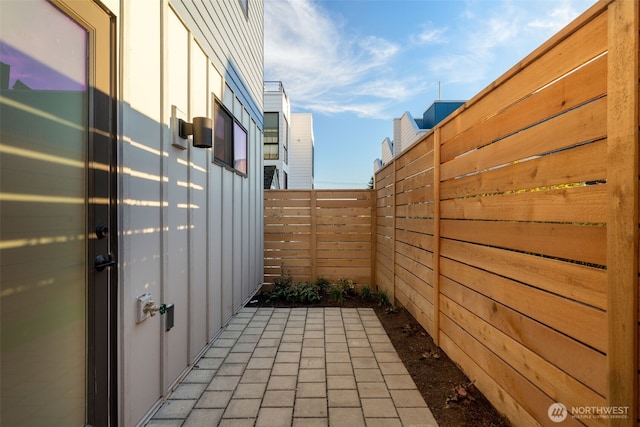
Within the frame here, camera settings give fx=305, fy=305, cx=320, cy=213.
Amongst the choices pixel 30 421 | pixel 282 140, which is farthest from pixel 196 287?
pixel 282 140

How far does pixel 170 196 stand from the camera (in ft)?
7.48

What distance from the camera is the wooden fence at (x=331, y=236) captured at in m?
5.26

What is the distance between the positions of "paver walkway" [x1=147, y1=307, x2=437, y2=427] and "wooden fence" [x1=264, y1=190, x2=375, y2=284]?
66.1 inches

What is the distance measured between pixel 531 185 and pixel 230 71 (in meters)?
3.39

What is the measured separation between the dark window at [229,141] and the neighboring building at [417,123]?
5044 mm

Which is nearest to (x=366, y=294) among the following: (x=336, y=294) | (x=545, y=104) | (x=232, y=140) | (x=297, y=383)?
(x=336, y=294)

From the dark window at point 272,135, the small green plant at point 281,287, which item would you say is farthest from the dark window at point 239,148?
the dark window at point 272,135

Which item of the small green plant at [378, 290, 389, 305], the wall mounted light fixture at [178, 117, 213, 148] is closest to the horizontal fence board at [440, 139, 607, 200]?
the wall mounted light fixture at [178, 117, 213, 148]

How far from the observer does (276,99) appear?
11898mm

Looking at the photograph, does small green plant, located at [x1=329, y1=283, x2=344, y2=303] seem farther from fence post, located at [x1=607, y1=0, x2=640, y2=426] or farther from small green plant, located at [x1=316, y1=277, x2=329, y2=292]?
fence post, located at [x1=607, y1=0, x2=640, y2=426]

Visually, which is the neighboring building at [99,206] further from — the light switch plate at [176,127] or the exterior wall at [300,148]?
the exterior wall at [300,148]

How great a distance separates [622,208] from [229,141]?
3.47 m

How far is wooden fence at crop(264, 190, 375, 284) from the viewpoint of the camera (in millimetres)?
5262

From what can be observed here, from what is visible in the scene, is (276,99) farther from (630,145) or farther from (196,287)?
(630,145)
